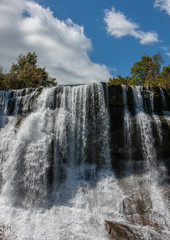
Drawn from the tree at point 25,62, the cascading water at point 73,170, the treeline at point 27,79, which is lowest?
Answer: the cascading water at point 73,170

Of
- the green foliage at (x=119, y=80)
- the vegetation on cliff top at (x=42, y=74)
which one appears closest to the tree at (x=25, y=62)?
the vegetation on cliff top at (x=42, y=74)

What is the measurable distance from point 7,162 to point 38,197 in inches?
122

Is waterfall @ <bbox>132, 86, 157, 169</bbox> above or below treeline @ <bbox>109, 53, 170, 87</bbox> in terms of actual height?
below

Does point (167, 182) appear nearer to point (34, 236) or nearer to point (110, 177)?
point (110, 177)

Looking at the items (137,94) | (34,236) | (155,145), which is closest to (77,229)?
(34,236)

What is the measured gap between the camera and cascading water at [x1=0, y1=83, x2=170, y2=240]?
8758mm

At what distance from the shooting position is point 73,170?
39.1ft

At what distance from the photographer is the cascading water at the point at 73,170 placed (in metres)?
8.76

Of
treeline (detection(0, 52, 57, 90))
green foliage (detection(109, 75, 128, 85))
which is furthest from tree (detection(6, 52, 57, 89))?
green foliage (detection(109, 75, 128, 85))

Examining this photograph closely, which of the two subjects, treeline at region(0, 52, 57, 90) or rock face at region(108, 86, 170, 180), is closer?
rock face at region(108, 86, 170, 180)

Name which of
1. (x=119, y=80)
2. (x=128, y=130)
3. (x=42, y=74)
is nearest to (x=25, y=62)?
(x=42, y=74)

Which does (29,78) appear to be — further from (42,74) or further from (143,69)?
(143,69)

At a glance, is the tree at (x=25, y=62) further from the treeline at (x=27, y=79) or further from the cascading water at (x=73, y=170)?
the cascading water at (x=73, y=170)

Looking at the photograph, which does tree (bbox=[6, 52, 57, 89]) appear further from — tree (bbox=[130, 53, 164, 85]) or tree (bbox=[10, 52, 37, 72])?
tree (bbox=[130, 53, 164, 85])
